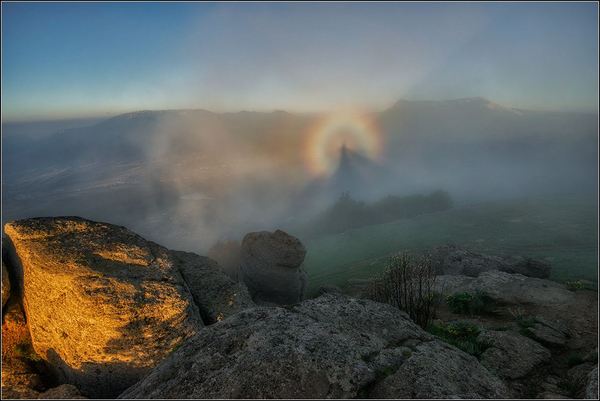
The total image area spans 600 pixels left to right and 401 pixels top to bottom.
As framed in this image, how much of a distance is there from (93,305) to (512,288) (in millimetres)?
27025

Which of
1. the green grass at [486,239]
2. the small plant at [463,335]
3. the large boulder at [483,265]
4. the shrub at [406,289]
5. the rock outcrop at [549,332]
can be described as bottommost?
the green grass at [486,239]

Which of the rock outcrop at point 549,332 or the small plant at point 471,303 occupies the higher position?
the rock outcrop at point 549,332

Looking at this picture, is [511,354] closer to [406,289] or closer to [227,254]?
[406,289]

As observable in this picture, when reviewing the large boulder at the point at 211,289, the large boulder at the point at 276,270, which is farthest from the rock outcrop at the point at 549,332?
the large boulder at the point at 276,270

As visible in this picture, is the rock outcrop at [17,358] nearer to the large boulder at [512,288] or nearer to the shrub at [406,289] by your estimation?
the shrub at [406,289]

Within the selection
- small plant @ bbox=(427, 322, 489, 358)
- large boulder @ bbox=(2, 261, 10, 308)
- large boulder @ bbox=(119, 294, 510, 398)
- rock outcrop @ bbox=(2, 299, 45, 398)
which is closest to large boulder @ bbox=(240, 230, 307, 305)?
small plant @ bbox=(427, 322, 489, 358)

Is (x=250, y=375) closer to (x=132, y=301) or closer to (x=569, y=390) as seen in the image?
(x=132, y=301)

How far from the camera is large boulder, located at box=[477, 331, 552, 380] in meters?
13.4

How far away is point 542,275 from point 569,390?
29.0 metres

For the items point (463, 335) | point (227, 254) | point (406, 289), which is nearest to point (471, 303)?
point (463, 335)

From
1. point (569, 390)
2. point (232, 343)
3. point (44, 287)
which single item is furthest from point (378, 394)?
point (569, 390)

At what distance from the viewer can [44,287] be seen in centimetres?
1066

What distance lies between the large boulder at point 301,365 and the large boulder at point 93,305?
6.11 meters

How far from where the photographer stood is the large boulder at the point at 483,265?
34.7m
